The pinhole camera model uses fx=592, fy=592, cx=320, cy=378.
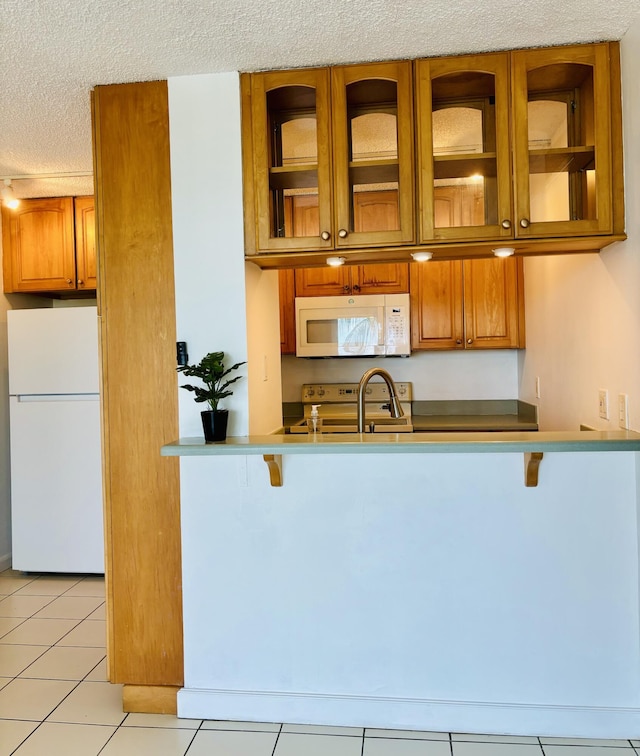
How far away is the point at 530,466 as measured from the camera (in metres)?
2.02

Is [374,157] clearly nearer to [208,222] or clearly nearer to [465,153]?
[465,153]

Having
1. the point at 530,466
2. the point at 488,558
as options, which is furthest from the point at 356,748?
the point at 530,466

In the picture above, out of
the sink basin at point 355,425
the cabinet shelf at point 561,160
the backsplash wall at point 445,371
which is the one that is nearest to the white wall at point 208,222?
the cabinet shelf at point 561,160

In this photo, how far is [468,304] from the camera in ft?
12.9

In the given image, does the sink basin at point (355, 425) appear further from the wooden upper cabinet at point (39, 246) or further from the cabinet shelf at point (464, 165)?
the wooden upper cabinet at point (39, 246)

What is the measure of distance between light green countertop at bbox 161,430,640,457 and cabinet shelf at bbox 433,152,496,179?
3.14ft

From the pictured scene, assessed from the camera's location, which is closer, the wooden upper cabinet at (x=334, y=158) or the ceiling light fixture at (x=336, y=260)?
the wooden upper cabinet at (x=334, y=158)

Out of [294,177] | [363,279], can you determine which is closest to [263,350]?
[294,177]

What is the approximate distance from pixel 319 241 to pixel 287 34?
0.68 metres

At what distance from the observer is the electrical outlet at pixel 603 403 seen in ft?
7.44

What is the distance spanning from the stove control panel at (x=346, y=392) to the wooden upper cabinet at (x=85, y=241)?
1624mm

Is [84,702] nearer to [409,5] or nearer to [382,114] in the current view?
[382,114]

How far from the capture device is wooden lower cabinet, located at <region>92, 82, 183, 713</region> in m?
2.28

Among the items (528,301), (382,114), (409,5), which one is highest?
(409,5)
